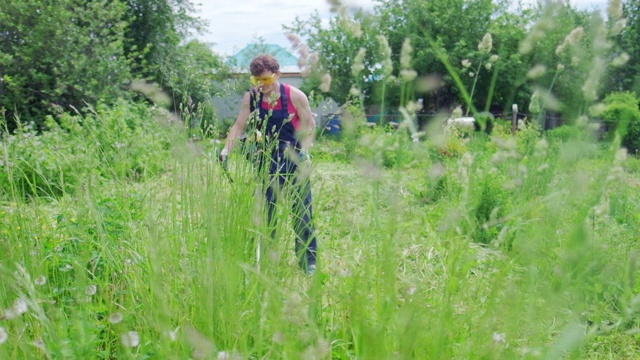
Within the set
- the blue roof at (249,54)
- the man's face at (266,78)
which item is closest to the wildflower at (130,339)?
the man's face at (266,78)

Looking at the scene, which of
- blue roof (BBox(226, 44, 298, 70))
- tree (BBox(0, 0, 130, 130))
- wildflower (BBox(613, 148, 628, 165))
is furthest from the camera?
blue roof (BBox(226, 44, 298, 70))

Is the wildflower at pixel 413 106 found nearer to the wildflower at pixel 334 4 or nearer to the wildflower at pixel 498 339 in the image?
the wildflower at pixel 334 4

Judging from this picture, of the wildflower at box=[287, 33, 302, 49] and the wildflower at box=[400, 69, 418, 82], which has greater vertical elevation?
the wildflower at box=[287, 33, 302, 49]

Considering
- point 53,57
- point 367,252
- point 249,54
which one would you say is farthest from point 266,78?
point 249,54

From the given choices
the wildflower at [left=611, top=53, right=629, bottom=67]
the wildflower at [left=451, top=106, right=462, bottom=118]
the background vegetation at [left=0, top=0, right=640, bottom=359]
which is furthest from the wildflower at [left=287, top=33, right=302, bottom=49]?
the wildflower at [left=611, top=53, right=629, bottom=67]

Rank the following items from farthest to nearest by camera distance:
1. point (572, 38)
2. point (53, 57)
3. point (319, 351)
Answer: point (53, 57) < point (572, 38) < point (319, 351)

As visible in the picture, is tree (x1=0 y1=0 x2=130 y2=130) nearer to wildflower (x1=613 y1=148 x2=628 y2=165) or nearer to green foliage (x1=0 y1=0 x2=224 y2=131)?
green foliage (x1=0 y1=0 x2=224 y2=131)

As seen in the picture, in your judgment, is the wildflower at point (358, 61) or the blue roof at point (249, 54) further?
the blue roof at point (249, 54)

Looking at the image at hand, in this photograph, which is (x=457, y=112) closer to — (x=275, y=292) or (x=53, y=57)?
(x=275, y=292)

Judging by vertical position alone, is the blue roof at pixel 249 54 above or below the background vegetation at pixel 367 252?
below

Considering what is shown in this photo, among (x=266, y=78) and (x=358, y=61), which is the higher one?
(x=358, y=61)

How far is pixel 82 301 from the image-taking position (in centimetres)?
162

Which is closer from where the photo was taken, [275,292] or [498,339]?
[498,339]

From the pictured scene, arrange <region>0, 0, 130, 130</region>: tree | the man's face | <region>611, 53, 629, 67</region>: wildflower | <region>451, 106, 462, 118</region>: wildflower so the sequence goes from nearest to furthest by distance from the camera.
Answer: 1. <region>611, 53, 629, 67</region>: wildflower
2. <region>451, 106, 462, 118</region>: wildflower
3. the man's face
4. <region>0, 0, 130, 130</region>: tree
